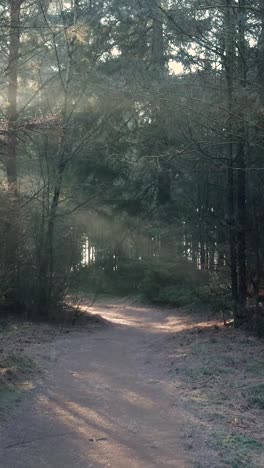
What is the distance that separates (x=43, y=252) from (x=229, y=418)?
9.44 m

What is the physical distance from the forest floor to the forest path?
0.04 feet

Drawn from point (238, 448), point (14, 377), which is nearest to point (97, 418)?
point (238, 448)

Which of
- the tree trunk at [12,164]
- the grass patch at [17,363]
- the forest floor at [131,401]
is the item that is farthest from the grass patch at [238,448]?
the tree trunk at [12,164]

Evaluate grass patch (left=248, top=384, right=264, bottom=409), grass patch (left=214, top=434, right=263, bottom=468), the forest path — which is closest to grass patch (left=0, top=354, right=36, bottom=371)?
the forest path

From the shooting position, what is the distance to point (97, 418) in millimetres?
6648

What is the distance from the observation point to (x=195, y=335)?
13508mm

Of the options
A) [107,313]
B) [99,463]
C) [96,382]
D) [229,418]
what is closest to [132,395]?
[96,382]

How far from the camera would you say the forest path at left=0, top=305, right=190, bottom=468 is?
531 centimetres

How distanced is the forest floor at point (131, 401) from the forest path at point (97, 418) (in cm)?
1

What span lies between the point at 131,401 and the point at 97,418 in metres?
1.03

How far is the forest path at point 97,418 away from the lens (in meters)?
5.31

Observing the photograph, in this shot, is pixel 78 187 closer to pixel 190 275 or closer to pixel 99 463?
pixel 190 275

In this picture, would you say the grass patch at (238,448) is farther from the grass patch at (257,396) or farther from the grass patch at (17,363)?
the grass patch at (17,363)

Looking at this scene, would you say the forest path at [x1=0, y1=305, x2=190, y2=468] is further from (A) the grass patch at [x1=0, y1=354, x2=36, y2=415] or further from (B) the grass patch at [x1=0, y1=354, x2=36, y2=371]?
(B) the grass patch at [x1=0, y1=354, x2=36, y2=371]
